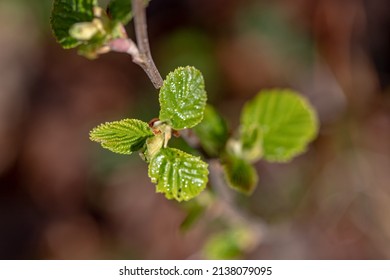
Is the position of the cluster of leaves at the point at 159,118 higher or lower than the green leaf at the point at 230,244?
higher

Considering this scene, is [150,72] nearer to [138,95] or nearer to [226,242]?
[226,242]

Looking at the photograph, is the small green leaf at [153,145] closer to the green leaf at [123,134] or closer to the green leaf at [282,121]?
the green leaf at [123,134]

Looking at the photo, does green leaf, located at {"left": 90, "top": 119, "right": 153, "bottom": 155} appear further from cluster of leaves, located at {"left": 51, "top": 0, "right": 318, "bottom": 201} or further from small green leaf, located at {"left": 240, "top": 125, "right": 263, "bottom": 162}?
small green leaf, located at {"left": 240, "top": 125, "right": 263, "bottom": 162}

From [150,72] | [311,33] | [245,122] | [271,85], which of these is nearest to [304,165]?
[271,85]

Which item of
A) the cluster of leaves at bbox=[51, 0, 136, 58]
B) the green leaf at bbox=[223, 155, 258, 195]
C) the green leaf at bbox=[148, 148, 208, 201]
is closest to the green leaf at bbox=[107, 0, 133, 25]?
the cluster of leaves at bbox=[51, 0, 136, 58]

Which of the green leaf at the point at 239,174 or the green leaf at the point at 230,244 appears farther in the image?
the green leaf at the point at 230,244

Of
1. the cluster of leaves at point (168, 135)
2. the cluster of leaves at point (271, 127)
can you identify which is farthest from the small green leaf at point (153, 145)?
the cluster of leaves at point (271, 127)

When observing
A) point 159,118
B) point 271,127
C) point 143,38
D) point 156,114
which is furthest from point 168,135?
point 156,114
